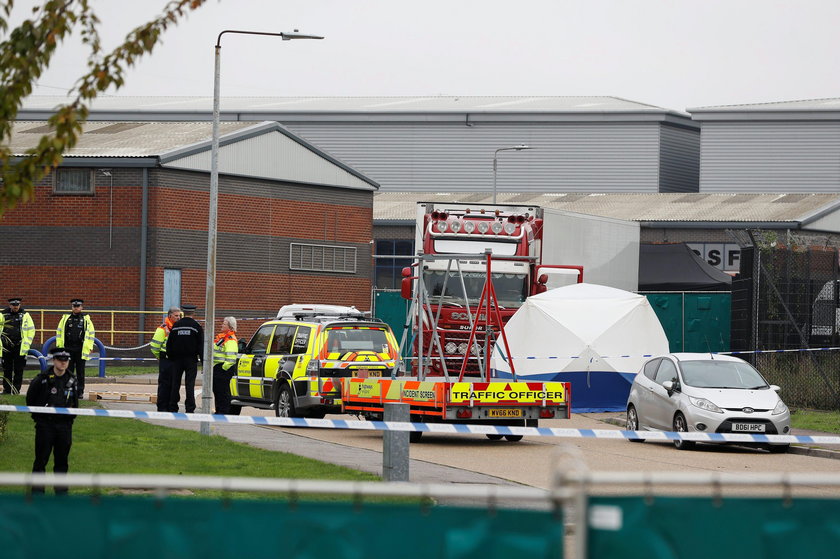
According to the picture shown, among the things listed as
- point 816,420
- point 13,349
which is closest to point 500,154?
point 13,349

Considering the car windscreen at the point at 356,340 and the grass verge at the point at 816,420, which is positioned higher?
the car windscreen at the point at 356,340

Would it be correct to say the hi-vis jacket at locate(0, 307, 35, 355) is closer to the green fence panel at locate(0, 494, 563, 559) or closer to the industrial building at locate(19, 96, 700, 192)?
the green fence panel at locate(0, 494, 563, 559)

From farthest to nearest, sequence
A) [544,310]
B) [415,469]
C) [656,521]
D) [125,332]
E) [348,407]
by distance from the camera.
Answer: [125,332], [544,310], [348,407], [415,469], [656,521]

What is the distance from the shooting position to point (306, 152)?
45500 millimetres

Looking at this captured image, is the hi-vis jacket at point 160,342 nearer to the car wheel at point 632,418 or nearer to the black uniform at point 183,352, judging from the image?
the black uniform at point 183,352

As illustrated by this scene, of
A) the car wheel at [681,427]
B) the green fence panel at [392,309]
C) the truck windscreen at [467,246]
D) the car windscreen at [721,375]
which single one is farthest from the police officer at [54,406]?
the green fence panel at [392,309]

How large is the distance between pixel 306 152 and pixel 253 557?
41.3 metres

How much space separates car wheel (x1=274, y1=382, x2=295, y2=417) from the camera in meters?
20.4

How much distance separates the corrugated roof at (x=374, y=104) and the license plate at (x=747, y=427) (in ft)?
164

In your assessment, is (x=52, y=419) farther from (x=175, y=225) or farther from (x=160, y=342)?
(x=175, y=225)

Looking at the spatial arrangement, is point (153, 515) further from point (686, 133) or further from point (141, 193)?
point (686, 133)

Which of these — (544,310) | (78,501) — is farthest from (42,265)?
(78,501)

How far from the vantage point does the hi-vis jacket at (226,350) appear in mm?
22094

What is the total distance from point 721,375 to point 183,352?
8.49 metres
